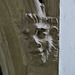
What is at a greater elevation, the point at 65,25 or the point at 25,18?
the point at 25,18

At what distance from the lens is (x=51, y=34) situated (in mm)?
581

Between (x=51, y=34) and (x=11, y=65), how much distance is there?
0.16 metres

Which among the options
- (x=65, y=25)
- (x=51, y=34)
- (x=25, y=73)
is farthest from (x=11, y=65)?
(x=65, y=25)

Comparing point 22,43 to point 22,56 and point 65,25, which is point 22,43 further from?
point 65,25

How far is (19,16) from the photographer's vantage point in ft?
1.82

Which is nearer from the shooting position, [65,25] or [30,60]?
[30,60]

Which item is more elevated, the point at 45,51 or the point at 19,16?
the point at 19,16

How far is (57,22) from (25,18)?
0.11 meters

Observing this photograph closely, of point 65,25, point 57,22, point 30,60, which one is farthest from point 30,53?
point 65,25

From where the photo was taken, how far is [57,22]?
0.59 metres

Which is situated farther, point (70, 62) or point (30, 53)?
point (70, 62)

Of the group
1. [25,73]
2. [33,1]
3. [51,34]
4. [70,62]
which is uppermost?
[33,1]

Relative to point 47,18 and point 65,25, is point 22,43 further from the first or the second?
point 65,25

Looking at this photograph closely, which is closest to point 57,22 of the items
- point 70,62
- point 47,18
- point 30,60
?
point 47,18
